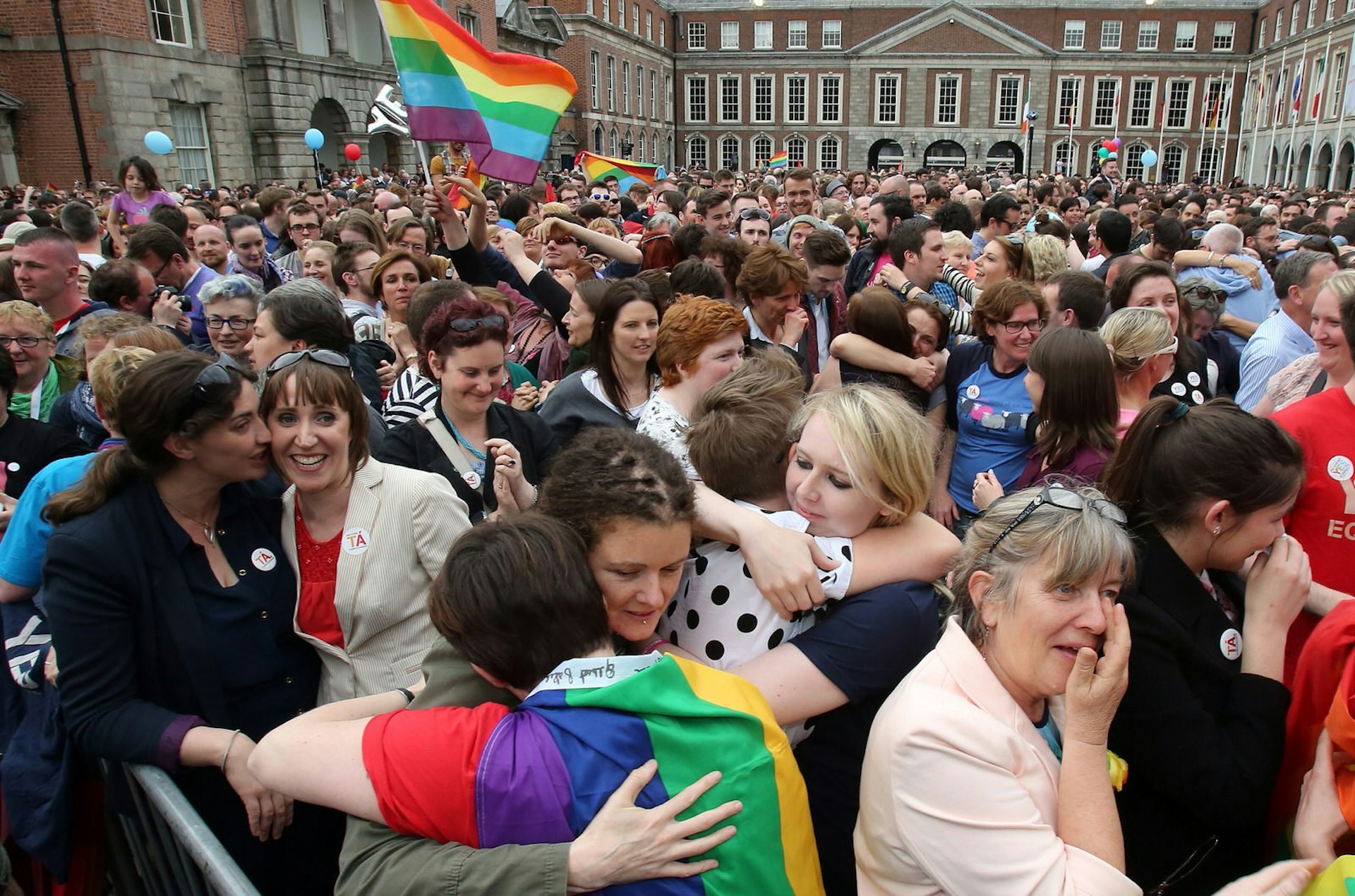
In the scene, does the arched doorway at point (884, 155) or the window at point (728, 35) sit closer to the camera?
the arched doorway at point (884, 155)

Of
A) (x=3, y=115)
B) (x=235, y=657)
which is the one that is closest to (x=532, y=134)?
(x=235, y=657)

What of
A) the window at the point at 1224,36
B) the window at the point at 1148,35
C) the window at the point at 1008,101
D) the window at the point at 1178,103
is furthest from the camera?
the window at the point at 1008,101

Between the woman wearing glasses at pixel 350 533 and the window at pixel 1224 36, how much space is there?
6687cm

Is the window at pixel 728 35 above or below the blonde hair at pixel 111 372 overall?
above

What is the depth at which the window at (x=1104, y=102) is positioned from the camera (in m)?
54.7

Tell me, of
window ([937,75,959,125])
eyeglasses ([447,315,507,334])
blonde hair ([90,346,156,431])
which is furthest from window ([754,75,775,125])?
blonde hair ([90,346,156,431])

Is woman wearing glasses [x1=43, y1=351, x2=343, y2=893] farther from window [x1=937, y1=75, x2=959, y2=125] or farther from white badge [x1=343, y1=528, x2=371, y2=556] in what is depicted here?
window [x1=937, y1=75, x2=959, y2=125]

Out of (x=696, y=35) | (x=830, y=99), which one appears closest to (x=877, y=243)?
(x=830, y=99)

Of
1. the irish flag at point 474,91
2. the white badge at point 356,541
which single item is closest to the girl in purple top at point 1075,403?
the white badge at point 356,541

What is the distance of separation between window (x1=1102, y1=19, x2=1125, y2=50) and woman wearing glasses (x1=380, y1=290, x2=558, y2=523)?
64634 millimetres

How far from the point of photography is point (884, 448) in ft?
6.58

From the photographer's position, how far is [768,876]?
143 cm

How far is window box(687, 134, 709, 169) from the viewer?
60.6 m

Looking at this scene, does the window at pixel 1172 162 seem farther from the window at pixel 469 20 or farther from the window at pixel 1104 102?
the window at pixel 469 20
